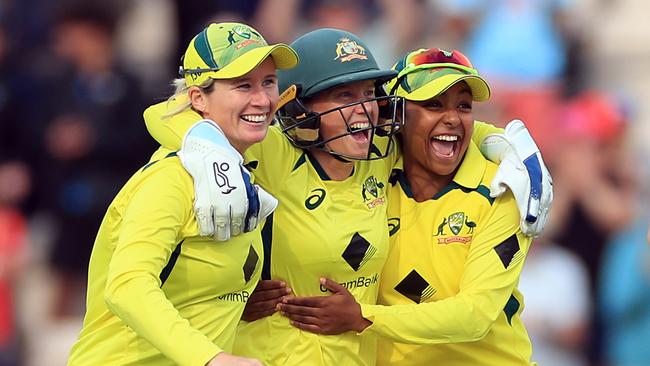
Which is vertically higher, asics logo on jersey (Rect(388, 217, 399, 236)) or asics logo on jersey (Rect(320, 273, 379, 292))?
asics logo on jersey (Rect(388, 217, 399, 236))

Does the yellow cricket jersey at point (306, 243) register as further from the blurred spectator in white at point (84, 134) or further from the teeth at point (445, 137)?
the blurred spectator in white at point (84, 134)

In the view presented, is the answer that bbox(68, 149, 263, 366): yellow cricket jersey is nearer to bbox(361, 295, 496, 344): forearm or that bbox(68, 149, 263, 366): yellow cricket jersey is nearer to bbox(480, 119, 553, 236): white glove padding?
bbox(361, 295, 496, 344): forearm

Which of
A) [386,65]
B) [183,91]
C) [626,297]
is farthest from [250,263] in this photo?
[626,297]

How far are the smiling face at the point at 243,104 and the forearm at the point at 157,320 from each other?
0.68m

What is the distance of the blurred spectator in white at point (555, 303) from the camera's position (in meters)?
8.23

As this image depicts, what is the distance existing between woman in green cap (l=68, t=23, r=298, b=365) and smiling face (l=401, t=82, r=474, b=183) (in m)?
0.62

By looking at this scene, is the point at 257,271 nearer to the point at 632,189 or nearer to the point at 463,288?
the point at 463,288

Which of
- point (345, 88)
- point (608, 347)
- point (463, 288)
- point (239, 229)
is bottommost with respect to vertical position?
point (608, 347)

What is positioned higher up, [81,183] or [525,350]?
[525,350]

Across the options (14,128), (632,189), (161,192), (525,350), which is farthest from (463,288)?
(14,128)

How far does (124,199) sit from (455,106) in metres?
1.29

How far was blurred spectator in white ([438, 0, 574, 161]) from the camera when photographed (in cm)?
849

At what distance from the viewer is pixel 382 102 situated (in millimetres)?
4887

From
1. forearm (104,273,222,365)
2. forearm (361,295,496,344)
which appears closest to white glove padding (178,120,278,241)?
forearm (104,273,222,365)
